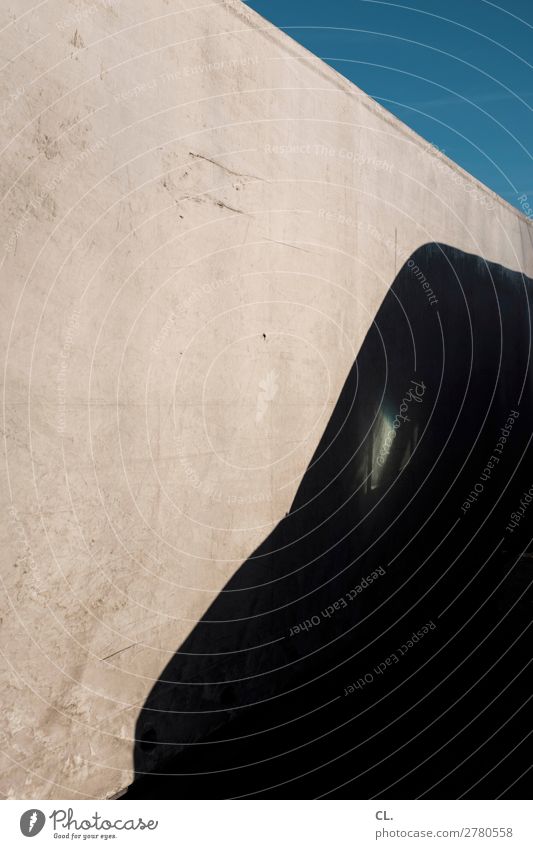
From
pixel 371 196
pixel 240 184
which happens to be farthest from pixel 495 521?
pixel 240 184

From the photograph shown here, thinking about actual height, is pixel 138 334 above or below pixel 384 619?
above

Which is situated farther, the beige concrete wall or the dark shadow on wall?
the dark shadow on wall

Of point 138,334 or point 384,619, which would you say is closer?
point 138,334

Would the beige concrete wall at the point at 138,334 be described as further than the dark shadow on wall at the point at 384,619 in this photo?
No

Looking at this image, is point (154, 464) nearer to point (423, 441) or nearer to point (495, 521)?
point (423, 441)
